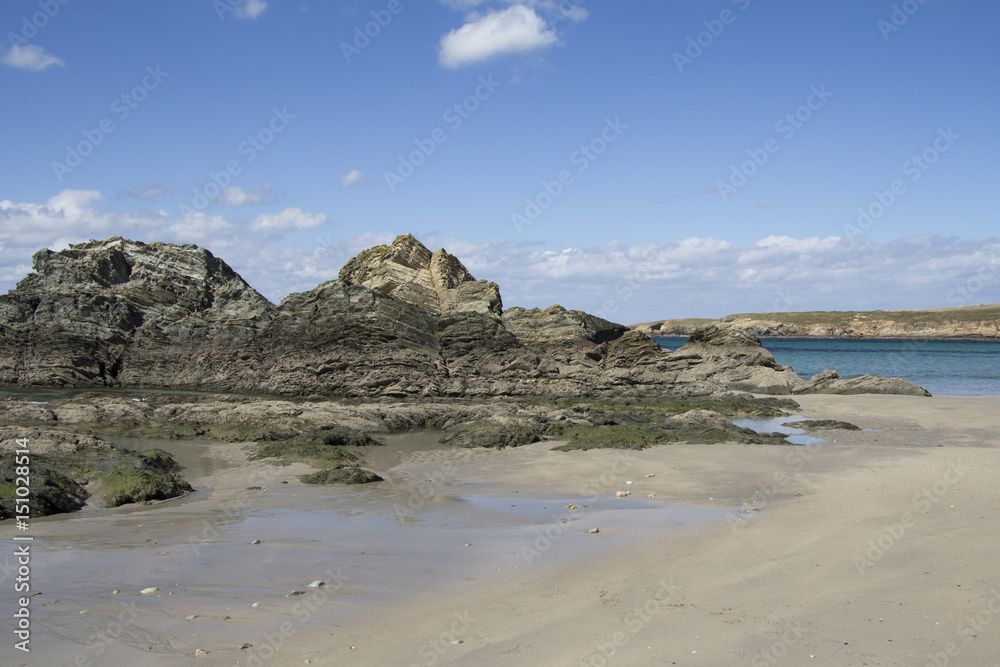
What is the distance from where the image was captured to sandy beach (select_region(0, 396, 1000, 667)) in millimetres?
4359

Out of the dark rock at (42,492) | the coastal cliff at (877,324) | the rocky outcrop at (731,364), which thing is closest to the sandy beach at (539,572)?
the dark rock at (42,492)

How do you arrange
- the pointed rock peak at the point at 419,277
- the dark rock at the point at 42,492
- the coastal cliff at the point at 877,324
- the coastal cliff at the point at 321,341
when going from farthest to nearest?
the coastal cliff at the point at 877,324 → the pointed rock peak at the point at 419,277 → the coastal cliff at the point at 321,341 → the dark rock at the point at 42,492

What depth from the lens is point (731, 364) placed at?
2967 cm

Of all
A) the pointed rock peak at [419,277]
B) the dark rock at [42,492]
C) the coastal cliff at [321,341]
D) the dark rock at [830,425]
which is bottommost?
the dark rock at [830,425]

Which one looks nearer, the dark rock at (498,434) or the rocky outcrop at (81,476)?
the rocky outcrop at (81,476)

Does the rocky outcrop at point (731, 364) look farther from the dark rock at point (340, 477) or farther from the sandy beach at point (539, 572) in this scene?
the dark rock at point (340, 477)

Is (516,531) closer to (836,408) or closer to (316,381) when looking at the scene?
(836,408)

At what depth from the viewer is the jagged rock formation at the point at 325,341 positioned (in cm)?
2562

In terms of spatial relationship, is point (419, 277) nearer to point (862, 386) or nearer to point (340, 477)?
point (862, 386)

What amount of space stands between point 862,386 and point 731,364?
5252mm

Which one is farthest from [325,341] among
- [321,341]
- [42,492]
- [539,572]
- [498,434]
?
[539,572]

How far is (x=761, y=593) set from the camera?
17.2 feet

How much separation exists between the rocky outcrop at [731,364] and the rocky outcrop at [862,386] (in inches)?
27.9

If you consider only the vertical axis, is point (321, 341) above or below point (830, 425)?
above
